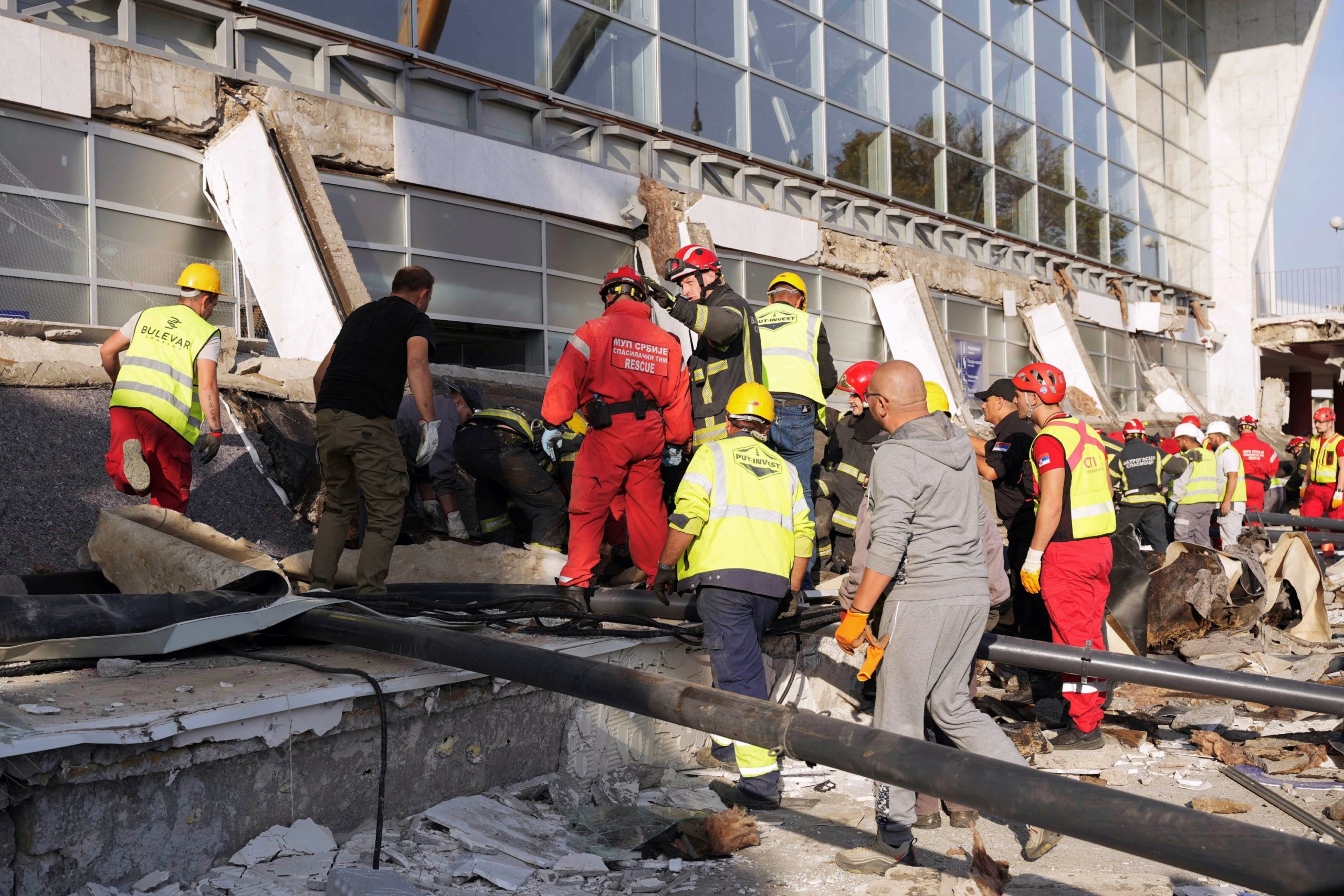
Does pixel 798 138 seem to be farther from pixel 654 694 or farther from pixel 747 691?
pixel 654 694

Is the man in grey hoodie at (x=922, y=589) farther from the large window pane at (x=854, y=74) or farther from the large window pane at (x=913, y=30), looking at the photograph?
the large window pane at (x=913, y=30)

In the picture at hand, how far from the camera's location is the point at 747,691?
4668 millimetres

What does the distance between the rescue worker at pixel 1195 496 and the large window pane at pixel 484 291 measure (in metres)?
7.72

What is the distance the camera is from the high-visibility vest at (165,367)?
19.1 feet

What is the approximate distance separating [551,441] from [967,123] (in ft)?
53.6

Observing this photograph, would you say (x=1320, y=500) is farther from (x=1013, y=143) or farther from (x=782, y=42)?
(x=1013, y=143)

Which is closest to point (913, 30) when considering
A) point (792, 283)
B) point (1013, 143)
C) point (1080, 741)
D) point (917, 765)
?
point (1013, 143)

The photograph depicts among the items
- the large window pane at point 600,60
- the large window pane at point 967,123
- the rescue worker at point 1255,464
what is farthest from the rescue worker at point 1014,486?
the large window pane at point 967,123

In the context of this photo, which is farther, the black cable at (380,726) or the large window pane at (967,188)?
the large window pane at (967,188)

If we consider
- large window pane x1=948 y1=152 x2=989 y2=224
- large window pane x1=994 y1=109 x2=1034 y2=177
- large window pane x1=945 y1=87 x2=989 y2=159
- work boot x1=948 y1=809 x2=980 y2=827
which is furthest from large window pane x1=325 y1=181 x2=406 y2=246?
large window pane x1=994 y1=109 x2=1034 y2=177

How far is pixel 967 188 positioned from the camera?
66.1 ft

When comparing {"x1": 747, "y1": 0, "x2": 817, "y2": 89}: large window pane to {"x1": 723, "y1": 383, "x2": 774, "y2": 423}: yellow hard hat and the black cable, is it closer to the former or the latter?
{"x1": 723, "y1": 383, "x2": 774, "y2": 423}: yellow hard hat

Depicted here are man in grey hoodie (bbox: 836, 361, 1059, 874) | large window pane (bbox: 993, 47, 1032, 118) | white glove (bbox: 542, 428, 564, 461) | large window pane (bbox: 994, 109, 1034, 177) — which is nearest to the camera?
man in grey hoodie (bbox: 836, 361, 1059, 874)

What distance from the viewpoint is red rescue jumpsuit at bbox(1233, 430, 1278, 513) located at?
14656 mm
